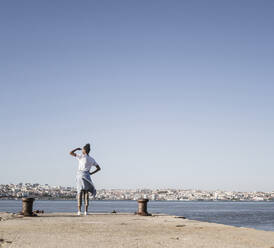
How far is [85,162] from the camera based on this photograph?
1084cm

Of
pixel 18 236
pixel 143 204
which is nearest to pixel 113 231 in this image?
pixel 18 236

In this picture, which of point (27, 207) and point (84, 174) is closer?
point (27, 207)

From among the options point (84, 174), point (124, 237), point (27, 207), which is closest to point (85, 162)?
point (84, 174)

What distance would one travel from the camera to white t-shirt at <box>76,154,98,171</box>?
10844 mm

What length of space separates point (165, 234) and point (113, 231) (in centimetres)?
94

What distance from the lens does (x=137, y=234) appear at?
6.65 meters

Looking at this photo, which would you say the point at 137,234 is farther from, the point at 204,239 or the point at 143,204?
the point at 143,204

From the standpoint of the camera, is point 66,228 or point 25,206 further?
point 25,206

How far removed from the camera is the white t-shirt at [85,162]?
1084 centimetres

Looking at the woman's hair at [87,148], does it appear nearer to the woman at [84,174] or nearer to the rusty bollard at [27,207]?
the woman at [84,174]

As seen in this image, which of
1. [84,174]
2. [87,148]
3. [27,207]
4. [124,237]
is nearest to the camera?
[124,237]

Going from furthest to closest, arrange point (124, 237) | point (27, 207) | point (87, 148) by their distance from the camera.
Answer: point (87, 148), point (27, 207), point (124, 237)

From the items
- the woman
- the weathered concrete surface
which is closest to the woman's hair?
the woman

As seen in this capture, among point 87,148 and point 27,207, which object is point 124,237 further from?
point 27,207
